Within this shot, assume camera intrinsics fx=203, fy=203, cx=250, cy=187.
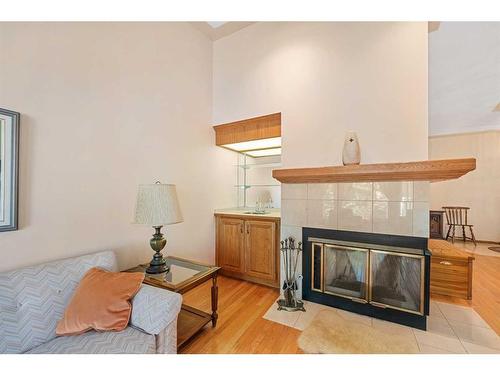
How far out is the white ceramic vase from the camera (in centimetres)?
184

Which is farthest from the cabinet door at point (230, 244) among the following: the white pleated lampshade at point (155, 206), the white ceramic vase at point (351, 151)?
the white ceramic vase at point (351, 151)

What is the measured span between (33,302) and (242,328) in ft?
4.60

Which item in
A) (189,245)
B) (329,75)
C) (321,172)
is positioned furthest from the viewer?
(189,245)

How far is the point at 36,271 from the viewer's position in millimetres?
1194

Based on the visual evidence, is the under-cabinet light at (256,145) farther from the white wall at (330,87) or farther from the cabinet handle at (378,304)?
the cabinet handle at (378,304)

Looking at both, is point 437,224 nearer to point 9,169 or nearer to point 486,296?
point 486,296

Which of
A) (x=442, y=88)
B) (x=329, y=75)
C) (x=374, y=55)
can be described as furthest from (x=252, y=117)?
(x=442, y=88)

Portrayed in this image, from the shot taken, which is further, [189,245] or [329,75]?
[189,245]

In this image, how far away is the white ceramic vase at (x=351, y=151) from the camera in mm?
1843

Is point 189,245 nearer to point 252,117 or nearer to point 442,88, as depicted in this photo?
point 252,117

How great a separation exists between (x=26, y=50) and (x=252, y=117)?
1.97m

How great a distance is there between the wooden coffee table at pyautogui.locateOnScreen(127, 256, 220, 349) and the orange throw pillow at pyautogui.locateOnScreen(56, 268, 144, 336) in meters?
0.25

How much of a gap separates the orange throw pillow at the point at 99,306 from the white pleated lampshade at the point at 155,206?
1.37 ft
